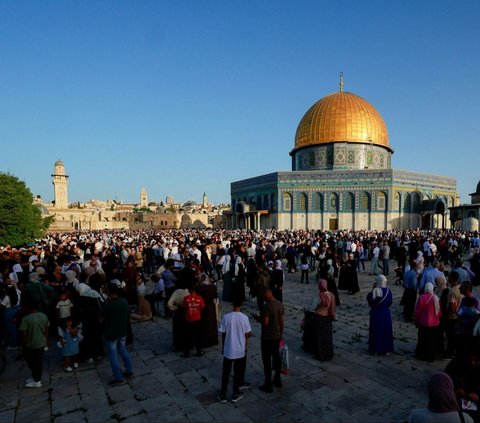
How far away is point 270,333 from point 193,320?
165cm

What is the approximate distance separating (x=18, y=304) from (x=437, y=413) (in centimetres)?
702

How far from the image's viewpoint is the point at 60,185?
83.8 m

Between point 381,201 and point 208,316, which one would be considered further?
point 381,201

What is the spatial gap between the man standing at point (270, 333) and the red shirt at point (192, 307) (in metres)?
1.43

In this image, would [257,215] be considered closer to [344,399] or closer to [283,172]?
[283,172]

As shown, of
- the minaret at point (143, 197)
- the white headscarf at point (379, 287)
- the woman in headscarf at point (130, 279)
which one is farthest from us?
the minaret at point (143, 197)

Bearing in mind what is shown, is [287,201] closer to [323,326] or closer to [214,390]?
[323,326]

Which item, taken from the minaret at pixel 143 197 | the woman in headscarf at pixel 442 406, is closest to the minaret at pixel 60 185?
the minaret at pixel 143 197

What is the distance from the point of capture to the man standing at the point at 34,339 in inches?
178

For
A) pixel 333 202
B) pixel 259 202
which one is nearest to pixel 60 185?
pixel 259 202

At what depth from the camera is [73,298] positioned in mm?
5805

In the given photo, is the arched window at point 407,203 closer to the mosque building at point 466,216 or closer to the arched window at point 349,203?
the mosque building at point 466,216

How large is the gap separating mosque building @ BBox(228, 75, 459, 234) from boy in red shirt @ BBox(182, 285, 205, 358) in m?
34.7

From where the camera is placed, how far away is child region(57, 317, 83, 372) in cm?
512
